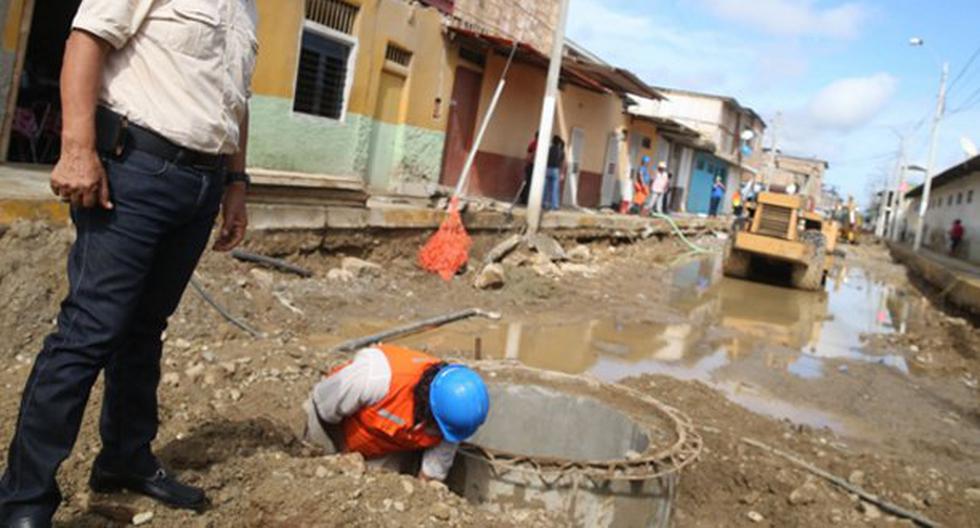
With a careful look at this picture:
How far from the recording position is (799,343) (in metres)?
11.0

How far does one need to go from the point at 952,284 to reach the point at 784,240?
528 centimetres

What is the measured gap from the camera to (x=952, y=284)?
711 inches

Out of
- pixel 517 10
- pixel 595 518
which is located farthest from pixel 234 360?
pixel 517 10

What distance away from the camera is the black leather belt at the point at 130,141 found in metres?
2.16

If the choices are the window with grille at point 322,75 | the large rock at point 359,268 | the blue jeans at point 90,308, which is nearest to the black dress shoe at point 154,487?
the blue jeans at point 90,308

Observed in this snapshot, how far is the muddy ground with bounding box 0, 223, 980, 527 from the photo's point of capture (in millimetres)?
2973

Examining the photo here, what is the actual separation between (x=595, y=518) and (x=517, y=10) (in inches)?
645

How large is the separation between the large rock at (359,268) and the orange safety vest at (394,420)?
575 centimetres

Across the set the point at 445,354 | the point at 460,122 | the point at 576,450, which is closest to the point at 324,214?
the point at 445,354

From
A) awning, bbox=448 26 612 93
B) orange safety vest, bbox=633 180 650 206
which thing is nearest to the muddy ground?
awning, bbox=448 26 612 93

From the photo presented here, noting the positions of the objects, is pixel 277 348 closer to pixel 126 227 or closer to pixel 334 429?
pixel 334 429

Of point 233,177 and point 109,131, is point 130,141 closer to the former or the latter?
point 109,131

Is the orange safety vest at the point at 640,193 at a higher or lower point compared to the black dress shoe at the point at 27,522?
higher

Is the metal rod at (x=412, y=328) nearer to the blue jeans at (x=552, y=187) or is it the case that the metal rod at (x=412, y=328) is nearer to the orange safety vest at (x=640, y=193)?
the blue jeans at (x=552, y=187)
